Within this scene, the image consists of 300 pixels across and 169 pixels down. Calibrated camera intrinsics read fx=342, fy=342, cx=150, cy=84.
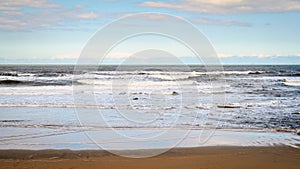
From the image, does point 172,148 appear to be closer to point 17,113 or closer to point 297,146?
point 297,146

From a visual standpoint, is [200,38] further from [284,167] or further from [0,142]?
[0,142]

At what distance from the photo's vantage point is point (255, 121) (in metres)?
12.2

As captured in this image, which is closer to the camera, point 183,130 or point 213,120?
point 183,130

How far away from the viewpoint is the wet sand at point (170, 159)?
22.1ft

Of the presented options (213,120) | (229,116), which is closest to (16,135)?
(213,120)

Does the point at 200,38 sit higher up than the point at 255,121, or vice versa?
the point at 200,38

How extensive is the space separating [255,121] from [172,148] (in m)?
5.14

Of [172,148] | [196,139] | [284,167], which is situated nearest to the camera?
[284,167]

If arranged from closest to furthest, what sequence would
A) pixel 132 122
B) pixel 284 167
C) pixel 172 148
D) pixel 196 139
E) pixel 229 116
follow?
pixel 284 167, pixel 172 148, pixel 196 139, pixel 132 122, pixel 229 116

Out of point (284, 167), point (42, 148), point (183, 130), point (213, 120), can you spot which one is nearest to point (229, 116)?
point (213, 120)

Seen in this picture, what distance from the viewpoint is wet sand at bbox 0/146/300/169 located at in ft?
22.1

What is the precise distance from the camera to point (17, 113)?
13.5 metres

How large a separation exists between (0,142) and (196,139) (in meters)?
5.06

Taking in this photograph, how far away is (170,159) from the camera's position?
7.20 m
